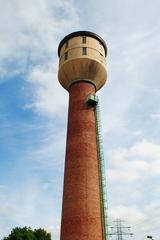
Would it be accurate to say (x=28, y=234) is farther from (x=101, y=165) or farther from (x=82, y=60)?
(x=82, y=60)

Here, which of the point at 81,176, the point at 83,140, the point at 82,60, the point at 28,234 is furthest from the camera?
the point at 28,234

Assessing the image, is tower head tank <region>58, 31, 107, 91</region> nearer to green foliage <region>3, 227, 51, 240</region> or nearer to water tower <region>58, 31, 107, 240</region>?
water tower <region>58, 31, 107, 240</region>

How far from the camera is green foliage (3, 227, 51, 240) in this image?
32688mm

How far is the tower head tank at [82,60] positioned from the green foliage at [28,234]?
60.2ft

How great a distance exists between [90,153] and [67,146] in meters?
2.45

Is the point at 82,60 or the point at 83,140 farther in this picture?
the point at 82,60

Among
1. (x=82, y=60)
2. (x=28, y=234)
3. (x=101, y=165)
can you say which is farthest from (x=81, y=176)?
(x=28, y=234)

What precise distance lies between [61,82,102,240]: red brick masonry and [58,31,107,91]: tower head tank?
1.13 meters

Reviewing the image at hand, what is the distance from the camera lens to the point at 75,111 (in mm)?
26625

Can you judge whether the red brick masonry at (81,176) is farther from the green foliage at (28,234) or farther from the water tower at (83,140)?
the green foliage at (28,234)

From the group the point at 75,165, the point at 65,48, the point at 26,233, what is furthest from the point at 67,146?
the point at 26,233

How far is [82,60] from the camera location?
26922mm

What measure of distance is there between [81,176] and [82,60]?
445 inches

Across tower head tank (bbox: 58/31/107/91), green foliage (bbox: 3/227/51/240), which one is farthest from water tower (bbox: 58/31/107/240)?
green foliage (bbox: 3/227/51/240)
